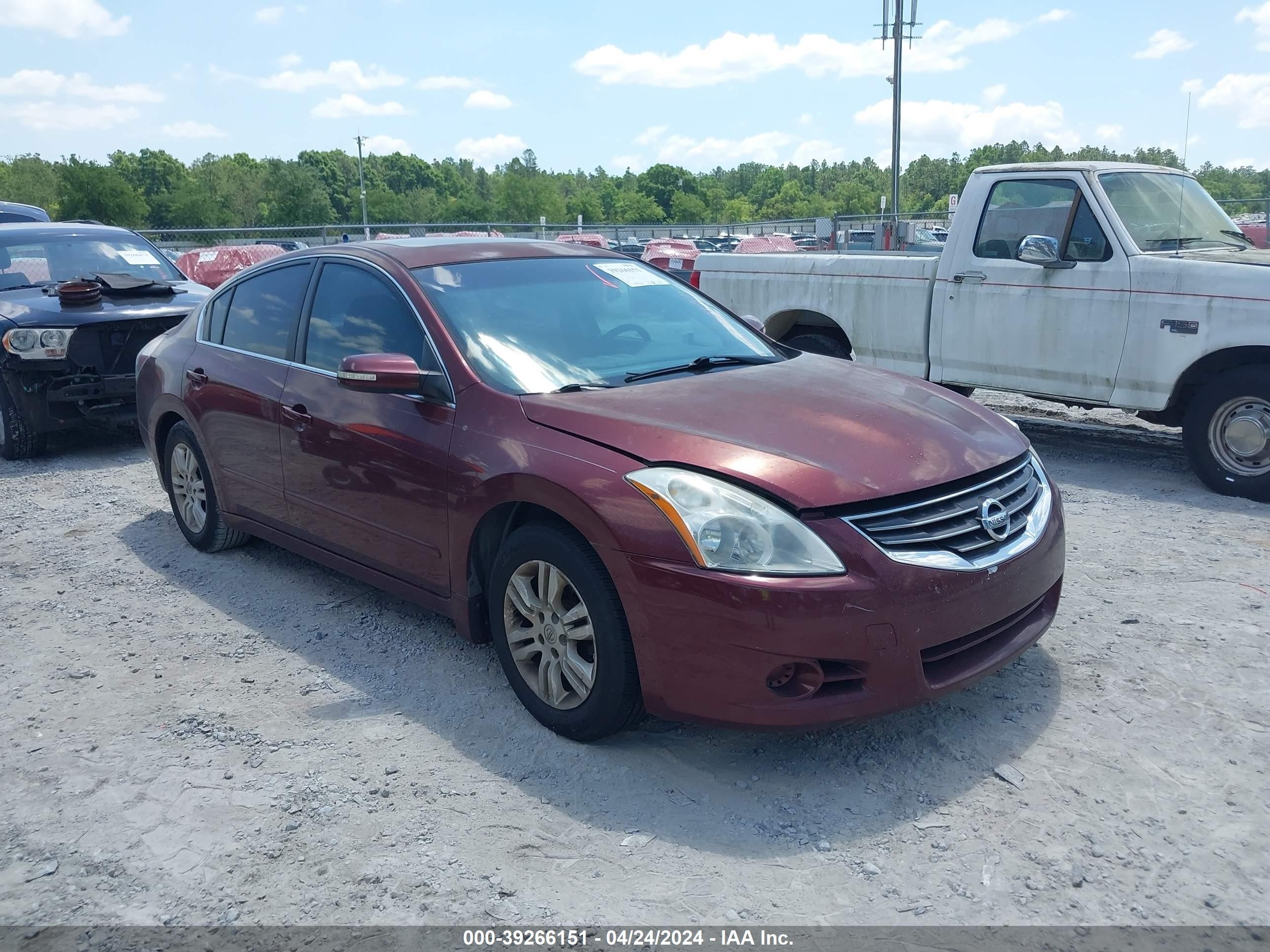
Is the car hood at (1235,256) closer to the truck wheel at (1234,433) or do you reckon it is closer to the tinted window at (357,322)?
the truck wheel at (1234,433)

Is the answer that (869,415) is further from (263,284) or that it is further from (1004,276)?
(1004,276)

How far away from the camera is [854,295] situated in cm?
838

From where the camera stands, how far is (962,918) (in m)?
2.71

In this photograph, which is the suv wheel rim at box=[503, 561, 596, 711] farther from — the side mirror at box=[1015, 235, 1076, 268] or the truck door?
the truck door

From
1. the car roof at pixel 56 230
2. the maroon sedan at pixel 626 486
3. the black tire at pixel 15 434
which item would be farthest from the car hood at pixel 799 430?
the car roof at pixel 56 230

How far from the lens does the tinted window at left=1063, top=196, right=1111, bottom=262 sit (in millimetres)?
7066

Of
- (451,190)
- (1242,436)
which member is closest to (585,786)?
(1242,436)

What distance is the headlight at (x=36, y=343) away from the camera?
8.05 meters

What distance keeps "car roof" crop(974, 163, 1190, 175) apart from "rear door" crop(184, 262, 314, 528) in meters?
4.82

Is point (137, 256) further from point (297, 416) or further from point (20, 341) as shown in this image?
point (297, 416)

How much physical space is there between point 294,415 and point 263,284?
99 centimetres

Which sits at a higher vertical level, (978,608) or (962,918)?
(978,608)

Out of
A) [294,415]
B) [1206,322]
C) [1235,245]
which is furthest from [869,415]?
[1235,245]

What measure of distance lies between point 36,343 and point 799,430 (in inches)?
271
